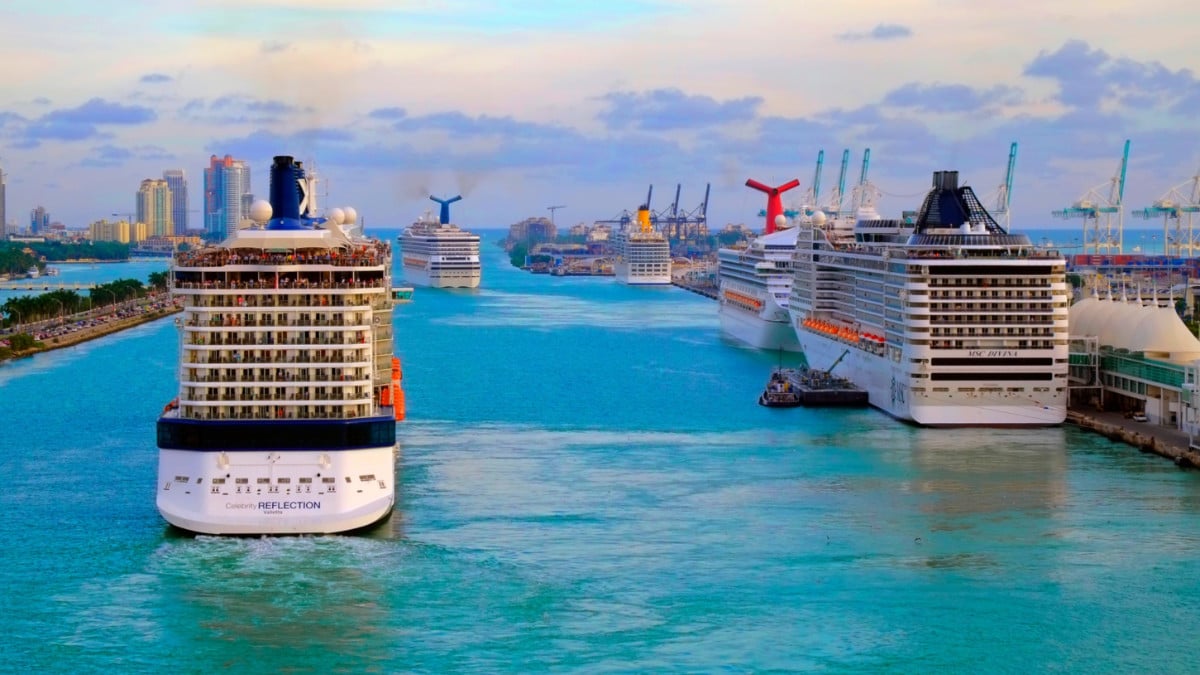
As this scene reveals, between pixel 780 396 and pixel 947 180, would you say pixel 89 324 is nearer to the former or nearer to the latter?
pixel 780 396

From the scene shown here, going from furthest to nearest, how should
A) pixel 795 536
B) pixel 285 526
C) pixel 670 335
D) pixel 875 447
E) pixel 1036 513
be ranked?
pixel 670 335 → pixel 875 447 → pixel 1036 513 → pixel 795 536 → pixel 285 526

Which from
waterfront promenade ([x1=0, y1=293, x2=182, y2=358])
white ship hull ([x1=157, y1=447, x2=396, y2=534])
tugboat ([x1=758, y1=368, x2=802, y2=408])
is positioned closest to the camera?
white ship hull ([x1=157, y1=447, x2=396, y2=534])

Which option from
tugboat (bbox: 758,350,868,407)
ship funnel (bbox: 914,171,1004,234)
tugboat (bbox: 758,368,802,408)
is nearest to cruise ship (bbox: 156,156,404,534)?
tugboat (bbox: 758,368,802,408)

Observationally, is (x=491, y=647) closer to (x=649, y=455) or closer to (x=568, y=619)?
(x=568, y=619)

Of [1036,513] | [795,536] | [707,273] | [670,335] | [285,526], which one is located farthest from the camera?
[707,273]

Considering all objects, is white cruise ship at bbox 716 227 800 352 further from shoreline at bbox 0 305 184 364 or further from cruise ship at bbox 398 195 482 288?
cruise ship at bbox 398 195 482 288

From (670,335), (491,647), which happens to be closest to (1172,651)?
(491,647)

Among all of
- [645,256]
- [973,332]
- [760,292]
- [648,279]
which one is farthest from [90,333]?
[648,279]
